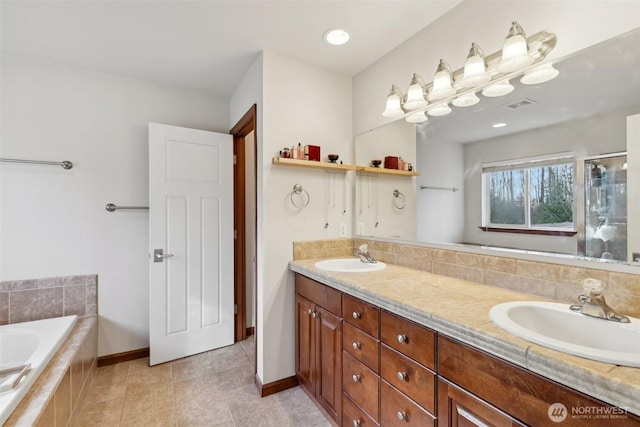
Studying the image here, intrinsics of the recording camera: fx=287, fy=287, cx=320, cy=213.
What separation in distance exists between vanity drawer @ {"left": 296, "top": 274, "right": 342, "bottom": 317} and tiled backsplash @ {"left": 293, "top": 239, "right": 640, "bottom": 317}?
23 cm

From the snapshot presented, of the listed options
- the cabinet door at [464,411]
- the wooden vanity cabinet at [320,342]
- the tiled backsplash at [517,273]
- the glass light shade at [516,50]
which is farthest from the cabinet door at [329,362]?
the glass light shade at [516,50]

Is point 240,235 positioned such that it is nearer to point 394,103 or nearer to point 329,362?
point 329,362

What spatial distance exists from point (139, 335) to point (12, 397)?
4.65 ft

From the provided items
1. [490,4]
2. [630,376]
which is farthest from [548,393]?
[490,4]

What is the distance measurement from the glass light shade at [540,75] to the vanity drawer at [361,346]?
55.0 inches

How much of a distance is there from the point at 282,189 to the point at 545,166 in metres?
1.53

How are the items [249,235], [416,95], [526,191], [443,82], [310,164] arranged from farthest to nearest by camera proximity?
[249,235], [310,164], [416,95], [443,82], [526,191]

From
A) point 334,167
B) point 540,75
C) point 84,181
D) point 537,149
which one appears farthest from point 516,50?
point 84,181

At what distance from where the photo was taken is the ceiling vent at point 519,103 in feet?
4.44

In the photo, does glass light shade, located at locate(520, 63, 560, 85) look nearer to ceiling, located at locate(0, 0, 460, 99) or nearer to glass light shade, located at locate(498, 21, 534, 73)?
glass light shade, located at locate(498, 21, 534, 73)

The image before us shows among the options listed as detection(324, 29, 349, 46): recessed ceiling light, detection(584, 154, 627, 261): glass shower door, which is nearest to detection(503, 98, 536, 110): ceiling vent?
detection(584, 154, 627, 261): glass shower door

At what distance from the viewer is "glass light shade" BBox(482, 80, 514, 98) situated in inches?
55.6

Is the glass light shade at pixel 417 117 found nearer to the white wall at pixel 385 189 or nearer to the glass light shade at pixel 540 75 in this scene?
the white wall at pixel 385 189

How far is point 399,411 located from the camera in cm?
120
